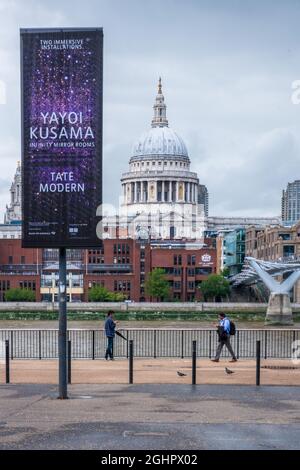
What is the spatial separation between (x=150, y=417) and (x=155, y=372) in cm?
830

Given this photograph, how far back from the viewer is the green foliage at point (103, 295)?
4414 inches

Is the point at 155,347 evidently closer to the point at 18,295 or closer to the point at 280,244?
the point at 18,295

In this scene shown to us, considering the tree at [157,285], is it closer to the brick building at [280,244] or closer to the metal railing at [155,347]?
the brick building at [280,244]

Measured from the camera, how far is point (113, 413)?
14438 millimetres

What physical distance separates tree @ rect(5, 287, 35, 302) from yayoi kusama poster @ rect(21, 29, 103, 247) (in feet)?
319

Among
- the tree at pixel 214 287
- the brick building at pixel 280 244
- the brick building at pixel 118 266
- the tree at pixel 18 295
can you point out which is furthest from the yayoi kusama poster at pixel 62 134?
the brick building at pixel 118 266

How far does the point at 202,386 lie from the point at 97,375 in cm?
343

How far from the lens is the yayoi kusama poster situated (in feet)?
51.0

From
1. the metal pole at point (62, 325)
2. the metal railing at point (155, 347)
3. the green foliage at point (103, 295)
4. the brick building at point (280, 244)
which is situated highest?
the brick building at point (280, 244)

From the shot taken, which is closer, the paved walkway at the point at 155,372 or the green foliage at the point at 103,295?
the paved walkway at the point at 155,372

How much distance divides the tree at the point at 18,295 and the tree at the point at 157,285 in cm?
1519

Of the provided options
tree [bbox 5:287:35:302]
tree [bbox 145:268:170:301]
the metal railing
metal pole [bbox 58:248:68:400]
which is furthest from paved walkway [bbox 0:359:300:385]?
tree [bbox 145:268:170:301]
